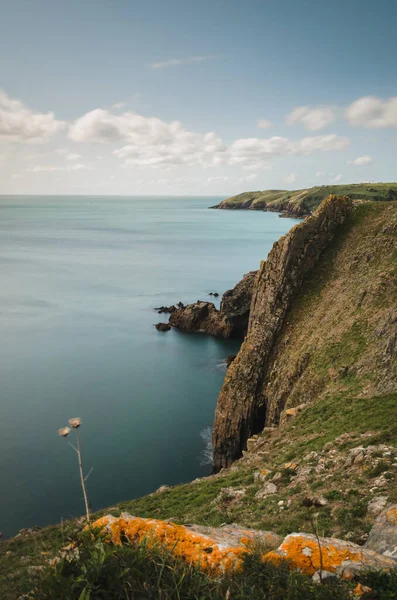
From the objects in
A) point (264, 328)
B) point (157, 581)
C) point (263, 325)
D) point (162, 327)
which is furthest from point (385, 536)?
point (162, 327)

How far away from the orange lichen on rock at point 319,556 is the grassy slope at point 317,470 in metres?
1.90

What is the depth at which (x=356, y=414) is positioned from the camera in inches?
842

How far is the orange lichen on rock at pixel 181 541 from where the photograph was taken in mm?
6129

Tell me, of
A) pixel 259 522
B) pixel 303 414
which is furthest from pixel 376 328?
pixel 259 522

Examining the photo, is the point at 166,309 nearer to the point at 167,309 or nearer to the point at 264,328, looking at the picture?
the point at 167,309

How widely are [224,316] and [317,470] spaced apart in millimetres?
56499

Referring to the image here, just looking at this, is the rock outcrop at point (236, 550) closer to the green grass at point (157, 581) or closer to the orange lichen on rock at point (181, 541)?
the orange lichen on rock at point (181, 541)

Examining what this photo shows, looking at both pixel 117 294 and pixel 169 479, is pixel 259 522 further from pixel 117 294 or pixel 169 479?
pixel 117 294

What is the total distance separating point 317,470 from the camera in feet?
55.3

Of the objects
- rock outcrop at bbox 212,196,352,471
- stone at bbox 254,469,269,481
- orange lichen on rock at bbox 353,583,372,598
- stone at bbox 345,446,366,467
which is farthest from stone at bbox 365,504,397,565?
rock outcrop at bbox 212,196,352,471

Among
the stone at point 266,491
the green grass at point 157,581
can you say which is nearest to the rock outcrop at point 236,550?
the green grass at point 157,581

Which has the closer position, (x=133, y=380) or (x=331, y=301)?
(x=331, y=301)

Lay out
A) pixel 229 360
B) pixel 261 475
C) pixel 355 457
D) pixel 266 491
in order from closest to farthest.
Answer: pixel 355 457 < pixel 266 491 < pixel 261 475 < pixel 229 360

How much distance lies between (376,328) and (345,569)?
2524 centimetres
